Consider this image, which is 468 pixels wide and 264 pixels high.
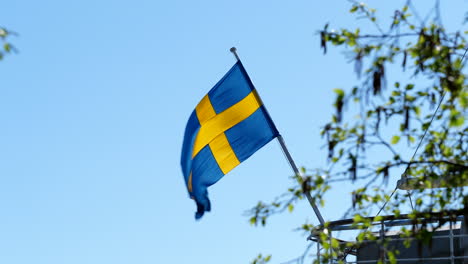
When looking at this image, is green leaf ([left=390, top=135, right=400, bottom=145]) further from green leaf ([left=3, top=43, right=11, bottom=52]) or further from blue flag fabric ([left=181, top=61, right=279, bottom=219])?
blue flag fabric ([left=181, top=61, right=279, bottom=219])

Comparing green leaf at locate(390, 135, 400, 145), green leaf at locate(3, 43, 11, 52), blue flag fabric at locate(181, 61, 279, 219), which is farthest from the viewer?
blue flag fabric at locate(181, 61, 279, 219)

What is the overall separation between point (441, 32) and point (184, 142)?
924 centimetres

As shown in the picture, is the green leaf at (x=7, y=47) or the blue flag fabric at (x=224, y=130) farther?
the blue flag fabric at (x=224, y=130)

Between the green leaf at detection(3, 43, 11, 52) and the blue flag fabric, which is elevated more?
the blue flag fabric

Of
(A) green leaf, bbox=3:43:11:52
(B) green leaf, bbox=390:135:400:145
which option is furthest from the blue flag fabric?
(A) green leaf, bbox=3:43:11:52

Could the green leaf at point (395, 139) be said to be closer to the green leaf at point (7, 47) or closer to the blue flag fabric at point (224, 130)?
the green leaf at point (7, 47)

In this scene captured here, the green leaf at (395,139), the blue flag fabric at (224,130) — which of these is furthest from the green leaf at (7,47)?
the blue flag fabric at (224,130)

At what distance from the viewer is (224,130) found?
1792cm

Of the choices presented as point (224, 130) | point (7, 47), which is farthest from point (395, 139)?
point (224, 130)

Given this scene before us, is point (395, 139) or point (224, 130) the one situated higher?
point (224, 130)

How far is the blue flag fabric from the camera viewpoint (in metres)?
17.4

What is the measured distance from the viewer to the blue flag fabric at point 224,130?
57.1 ft

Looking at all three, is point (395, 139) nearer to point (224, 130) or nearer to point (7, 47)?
point (7, 47)

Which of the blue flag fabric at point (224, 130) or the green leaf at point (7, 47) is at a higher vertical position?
the blue flag fabric at point (224, 130)
